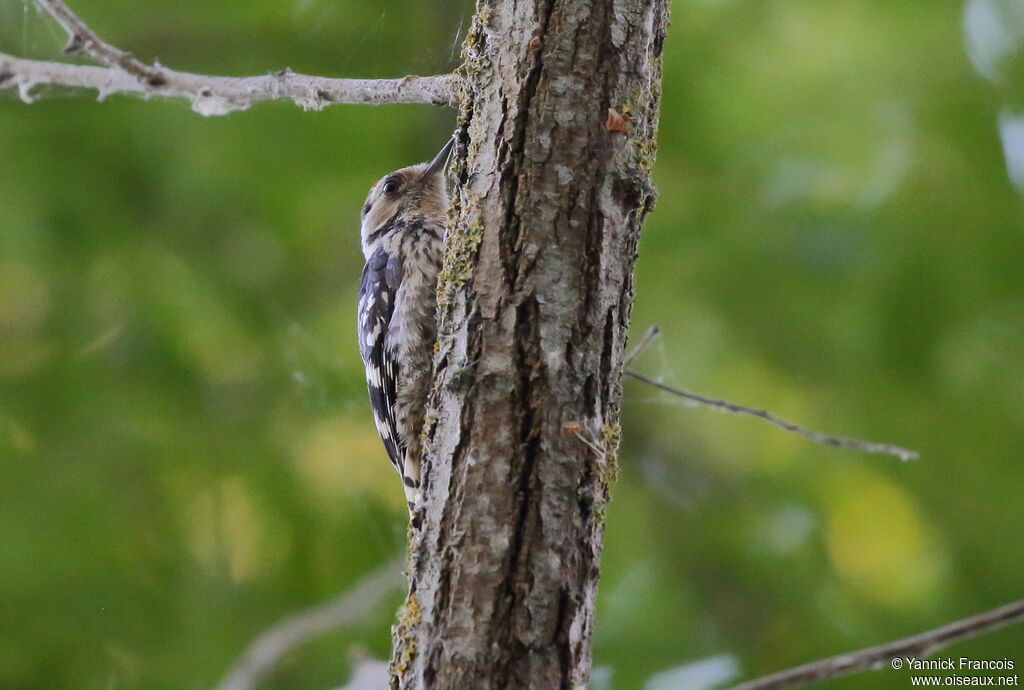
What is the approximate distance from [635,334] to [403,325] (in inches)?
35.7

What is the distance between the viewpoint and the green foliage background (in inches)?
121

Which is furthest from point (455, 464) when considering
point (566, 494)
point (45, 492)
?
point (45, 492)

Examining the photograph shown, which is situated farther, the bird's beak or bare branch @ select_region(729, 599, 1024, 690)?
the bird's beak

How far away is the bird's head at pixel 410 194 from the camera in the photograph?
11.0 ft

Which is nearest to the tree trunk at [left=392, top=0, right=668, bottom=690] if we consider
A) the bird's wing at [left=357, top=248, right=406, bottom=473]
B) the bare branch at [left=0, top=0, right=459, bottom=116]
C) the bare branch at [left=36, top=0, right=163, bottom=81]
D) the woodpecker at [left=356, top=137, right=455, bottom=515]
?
the bare branch at [left=0, top=0, right=459, bottom=116]

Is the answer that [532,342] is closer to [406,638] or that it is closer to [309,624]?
[406,638]

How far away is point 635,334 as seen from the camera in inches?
135

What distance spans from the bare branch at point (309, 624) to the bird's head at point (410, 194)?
112cm

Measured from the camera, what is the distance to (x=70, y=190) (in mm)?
3336

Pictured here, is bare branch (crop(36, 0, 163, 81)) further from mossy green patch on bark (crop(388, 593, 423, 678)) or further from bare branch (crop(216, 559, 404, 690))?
bare branch (crop(216, 559, 404, 690))

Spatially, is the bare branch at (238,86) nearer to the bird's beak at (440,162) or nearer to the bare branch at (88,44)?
the bare branch at (88,44)

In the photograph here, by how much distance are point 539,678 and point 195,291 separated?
7.95 ft

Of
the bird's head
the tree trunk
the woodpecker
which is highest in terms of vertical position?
the bird's head

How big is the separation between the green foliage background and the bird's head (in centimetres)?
14
